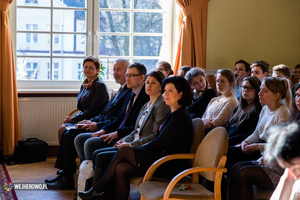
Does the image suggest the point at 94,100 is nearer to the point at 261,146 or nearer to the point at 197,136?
the point at 197,136

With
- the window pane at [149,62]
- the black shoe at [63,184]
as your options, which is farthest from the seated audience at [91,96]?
the window pane at [149,62]

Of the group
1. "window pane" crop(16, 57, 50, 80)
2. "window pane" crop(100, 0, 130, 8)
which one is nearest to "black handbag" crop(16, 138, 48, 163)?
"window pane" crop(16, 57, 50, 80)

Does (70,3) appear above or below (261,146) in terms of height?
above

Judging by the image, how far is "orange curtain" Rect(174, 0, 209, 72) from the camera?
528 centimetres

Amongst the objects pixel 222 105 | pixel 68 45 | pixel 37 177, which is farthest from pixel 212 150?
pixel 68 45

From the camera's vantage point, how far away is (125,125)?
146 inches

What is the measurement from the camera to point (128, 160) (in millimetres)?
2846

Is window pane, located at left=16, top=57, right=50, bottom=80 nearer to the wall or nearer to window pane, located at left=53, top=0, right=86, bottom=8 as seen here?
window pane, located at left=53, top=0, right=86, bottom=8

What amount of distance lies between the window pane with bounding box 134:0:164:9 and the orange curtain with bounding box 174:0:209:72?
1.66ft

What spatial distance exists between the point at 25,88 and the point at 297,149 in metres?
4.88

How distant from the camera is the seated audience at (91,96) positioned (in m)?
4.39

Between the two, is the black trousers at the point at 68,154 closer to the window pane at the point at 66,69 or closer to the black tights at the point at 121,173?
the black tights at the point at 121,173

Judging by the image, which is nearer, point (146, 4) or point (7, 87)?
point (7, 87)

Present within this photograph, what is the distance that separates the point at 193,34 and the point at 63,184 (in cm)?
267
